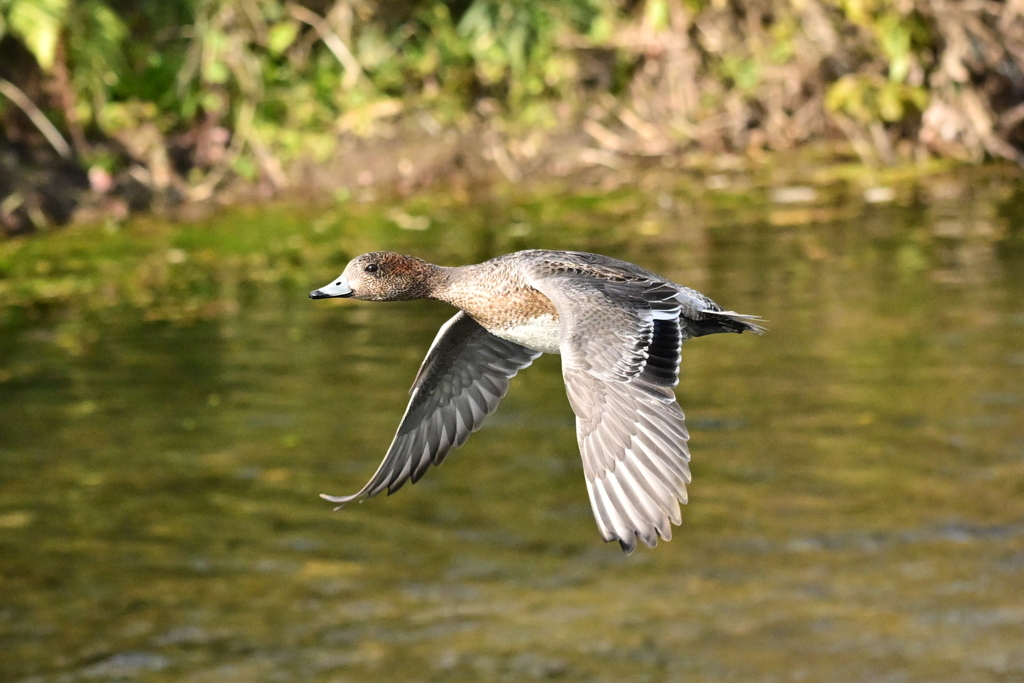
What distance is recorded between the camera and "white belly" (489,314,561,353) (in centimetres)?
419

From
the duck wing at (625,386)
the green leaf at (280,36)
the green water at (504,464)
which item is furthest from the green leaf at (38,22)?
the duck wing at (625,386)

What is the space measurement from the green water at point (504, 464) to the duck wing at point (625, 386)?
382 inches

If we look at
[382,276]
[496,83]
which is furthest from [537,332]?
[496,83]

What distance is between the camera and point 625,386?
3770mm

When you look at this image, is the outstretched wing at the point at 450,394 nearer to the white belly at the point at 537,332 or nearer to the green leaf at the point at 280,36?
the white belly at the point at 537,332

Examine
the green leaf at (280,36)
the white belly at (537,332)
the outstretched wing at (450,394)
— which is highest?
the green leaf at (280,36)

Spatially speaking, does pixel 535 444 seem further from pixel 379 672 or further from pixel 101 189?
pixel 101 189

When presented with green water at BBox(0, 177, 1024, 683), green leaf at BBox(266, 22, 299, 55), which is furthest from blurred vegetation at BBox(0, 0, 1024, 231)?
green water at BBox(0, 177, 1024, 683)

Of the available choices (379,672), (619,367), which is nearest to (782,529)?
(379,672)

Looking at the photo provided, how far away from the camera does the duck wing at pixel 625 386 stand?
3.59 metres

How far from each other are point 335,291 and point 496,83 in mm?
14067

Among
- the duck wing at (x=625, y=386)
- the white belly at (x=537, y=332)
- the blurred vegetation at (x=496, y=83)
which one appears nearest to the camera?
the duck wing at (x=625, y=386)

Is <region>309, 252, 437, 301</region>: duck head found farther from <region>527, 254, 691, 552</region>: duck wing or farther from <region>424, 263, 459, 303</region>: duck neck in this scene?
<region>527, 254, 691, 552</region>: duck wing

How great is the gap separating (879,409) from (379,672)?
20.7 ft
